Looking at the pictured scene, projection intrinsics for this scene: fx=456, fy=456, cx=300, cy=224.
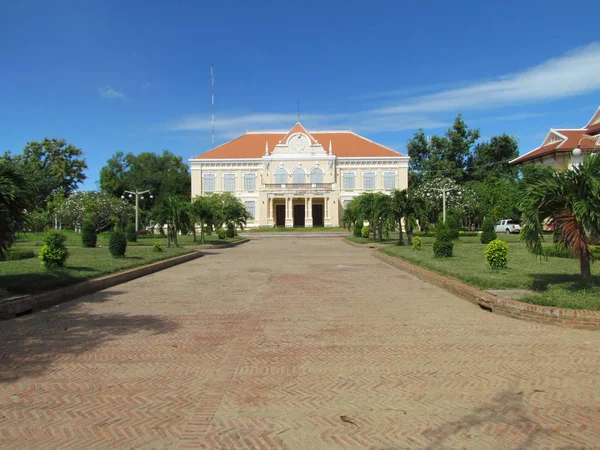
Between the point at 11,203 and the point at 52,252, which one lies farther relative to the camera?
the point at 52,252

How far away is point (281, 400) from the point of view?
424cm

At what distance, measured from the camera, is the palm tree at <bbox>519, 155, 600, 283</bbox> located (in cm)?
785

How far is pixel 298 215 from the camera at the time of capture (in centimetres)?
6425

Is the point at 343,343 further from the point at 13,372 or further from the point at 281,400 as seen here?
the point at 13,372

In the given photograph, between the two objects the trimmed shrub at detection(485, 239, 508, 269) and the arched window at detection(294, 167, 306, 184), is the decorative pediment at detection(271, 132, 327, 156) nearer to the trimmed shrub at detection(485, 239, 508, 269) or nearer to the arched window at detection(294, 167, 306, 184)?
the arched window at detection(294, 167, 306, 184)

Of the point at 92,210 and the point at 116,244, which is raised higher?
the point at 92,210

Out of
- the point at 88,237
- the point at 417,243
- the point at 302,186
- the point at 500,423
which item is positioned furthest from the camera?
the point at 302,186

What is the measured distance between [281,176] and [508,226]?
30013 millimetres

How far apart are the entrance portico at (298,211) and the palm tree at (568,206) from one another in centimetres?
5089

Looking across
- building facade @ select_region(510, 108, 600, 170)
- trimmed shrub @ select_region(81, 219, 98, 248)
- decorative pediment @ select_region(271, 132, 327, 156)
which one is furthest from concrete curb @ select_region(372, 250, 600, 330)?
decorative pediment @ select_region(271, 132, 327, 156)

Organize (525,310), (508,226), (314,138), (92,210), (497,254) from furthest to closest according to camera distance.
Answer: (314,138) < (92,210) < (508,226) < (497,254) < (525,310)

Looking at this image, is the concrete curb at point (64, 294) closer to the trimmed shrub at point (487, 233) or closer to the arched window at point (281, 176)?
the trimmed shrub at point (487, 233)

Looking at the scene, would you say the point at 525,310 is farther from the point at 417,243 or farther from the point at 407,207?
the point at 407,207

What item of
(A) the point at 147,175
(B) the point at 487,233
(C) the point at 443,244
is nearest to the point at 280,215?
(A) the point at 147,175
